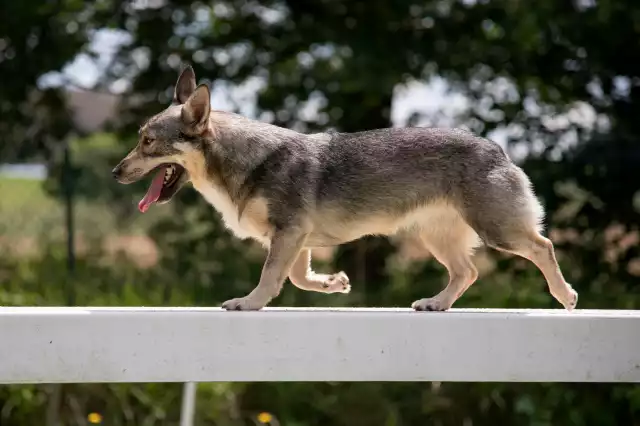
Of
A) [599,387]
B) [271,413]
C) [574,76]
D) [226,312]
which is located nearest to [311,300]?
[271,413]

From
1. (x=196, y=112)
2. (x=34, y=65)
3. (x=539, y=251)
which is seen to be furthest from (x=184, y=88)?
(x=34, y=65)

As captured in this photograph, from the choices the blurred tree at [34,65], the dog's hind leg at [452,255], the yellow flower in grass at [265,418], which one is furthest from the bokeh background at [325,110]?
the dog's hind leg at [452,255]

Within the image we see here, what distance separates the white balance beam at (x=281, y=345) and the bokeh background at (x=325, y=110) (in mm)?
3708

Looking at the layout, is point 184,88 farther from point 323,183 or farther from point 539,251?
point 539,251

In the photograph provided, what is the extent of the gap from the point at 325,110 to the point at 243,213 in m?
4.23

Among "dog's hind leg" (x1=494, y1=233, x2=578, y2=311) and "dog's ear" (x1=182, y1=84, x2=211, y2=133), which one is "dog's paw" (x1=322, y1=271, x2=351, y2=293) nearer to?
"dog's hind leg" (x1=494, y1=233, x2=578, y2=311)

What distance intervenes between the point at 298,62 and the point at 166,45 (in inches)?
45.3

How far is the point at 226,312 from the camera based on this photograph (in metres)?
3.96

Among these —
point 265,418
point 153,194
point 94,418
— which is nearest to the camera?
point 153,194

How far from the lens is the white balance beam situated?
383 centimetres

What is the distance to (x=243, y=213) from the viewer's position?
13.7 feet

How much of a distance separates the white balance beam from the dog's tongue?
0.43 m

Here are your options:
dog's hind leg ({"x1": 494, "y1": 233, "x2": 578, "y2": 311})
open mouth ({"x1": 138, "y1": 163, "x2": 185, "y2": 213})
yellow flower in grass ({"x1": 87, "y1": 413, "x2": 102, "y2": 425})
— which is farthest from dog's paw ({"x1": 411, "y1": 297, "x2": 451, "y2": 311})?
yellow flower in grass ({"x1": 87, "y1": 413, "x2": 102, "y2": 425})

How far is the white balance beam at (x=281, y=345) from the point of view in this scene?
3828mm
